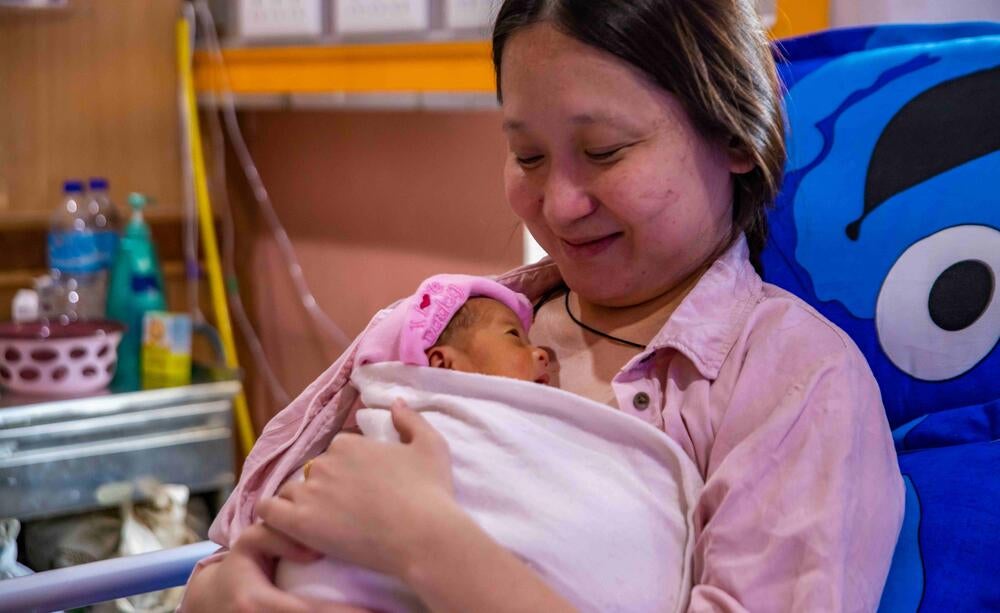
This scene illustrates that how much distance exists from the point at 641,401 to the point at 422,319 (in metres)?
0.21

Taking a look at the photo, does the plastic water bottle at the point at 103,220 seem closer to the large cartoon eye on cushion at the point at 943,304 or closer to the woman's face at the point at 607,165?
the woman's face at the point at 607,165

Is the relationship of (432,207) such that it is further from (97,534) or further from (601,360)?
(601,360)

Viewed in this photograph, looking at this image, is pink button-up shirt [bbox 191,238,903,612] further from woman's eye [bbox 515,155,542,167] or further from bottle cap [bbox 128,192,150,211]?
bottle cap [bbox 128,192,150,211]

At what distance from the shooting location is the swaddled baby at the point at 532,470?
877 mm

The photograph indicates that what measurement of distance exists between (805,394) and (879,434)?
7 centimetres

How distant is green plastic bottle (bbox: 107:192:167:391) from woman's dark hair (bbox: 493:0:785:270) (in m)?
1.66

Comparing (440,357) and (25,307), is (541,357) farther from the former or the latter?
(25,307)

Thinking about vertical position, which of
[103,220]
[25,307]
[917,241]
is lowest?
[25,307]

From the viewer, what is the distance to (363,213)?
268cm

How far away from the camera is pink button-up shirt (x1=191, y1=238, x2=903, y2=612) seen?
2.78 ft

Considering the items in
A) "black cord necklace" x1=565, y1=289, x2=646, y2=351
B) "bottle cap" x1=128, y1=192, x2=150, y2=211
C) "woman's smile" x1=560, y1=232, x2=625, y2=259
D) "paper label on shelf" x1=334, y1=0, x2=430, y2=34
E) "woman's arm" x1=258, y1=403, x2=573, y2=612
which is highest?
"paper label on shelf" x1=334, y1=0, x2=430, y2=34

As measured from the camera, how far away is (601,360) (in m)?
1.11

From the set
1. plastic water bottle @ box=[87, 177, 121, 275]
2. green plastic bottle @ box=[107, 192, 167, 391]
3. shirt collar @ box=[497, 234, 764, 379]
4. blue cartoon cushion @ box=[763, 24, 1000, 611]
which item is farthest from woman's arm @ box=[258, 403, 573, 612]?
plastic water bottle @ box=[87, 177, 121, 275]

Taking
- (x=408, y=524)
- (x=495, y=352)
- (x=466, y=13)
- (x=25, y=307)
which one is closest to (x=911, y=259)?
(x=495, y=352)
